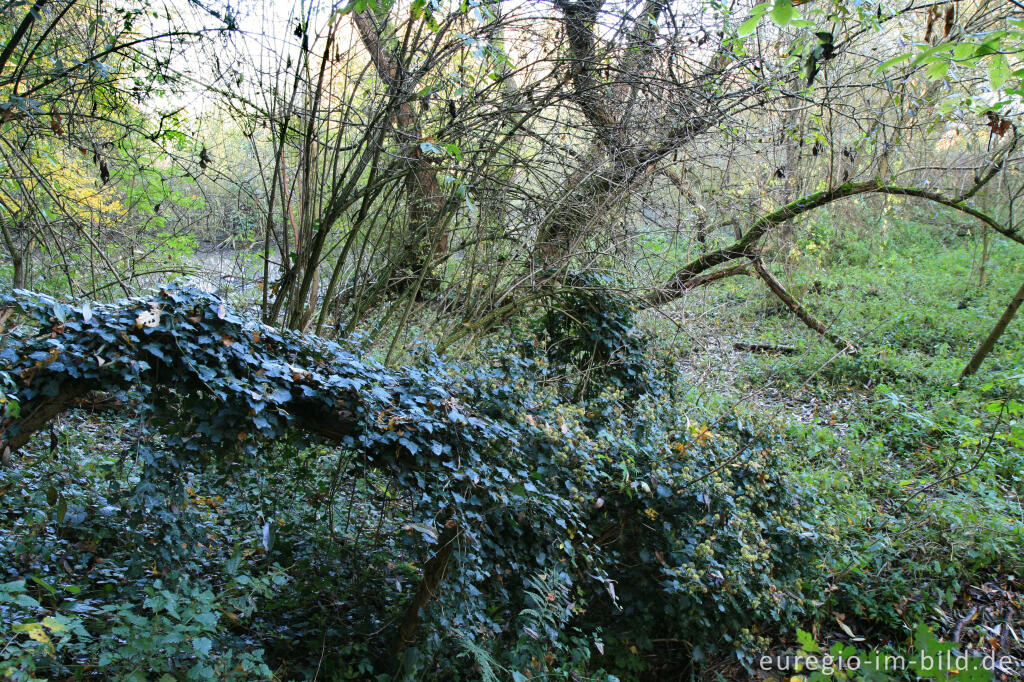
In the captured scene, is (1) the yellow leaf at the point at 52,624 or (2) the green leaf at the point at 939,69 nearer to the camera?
(1) the yellow leaf at the point at 52,624

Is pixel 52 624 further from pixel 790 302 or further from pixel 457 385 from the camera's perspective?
pixel 790 302

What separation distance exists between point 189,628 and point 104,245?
4483mm

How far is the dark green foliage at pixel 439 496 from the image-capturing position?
8.52 ft

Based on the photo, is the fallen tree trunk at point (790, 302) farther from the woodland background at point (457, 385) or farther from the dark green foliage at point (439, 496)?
the dark green foliage at point (439, 496)

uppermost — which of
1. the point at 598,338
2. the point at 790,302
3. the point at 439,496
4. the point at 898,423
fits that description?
the point at 790,302

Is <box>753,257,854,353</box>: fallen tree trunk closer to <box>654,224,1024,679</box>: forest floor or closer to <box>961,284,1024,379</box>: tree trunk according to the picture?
<box>654,224,1024,679</box>: forest floor

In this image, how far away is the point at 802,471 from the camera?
577 cm

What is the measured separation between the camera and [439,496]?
9.93 ft

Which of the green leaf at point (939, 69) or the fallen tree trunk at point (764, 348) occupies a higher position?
the fallen tree trunk at point (764, 348)

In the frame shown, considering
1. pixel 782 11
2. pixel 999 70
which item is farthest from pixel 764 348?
pixel 782 11

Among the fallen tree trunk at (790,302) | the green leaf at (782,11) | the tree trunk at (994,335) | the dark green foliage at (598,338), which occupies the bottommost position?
the green leaf at (782,11)

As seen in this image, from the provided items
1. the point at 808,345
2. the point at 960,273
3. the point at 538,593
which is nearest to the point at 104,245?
the point at 538,593

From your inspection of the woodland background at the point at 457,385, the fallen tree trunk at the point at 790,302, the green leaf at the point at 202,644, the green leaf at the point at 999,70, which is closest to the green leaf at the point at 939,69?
the woodland background at the point at 457,385

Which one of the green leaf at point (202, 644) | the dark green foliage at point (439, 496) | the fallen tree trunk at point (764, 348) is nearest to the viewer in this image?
the green leaf at point (202, 644)
